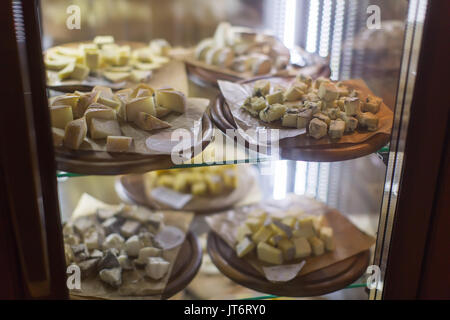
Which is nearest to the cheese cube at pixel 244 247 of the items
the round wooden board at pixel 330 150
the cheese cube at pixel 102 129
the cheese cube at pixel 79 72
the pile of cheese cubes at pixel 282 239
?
the pile of cheese cubes at pixel 282 239

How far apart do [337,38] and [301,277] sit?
74 centimetres

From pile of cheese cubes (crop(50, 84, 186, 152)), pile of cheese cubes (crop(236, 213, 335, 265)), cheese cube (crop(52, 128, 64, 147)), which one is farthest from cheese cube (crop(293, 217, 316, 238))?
cheese cube (crop(52, 128, 64, 147))

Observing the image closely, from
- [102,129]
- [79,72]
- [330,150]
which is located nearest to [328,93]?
[330,150]

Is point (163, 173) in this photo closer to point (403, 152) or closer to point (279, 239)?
point (279, 239)

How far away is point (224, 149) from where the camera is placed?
111cm

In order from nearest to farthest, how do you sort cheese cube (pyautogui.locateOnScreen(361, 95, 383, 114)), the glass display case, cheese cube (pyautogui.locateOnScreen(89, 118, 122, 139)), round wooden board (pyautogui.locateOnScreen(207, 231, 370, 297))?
the glass display case, cheese cube (pyautogui.locateOnScreen(89, 118, 122, 139)), cheese cube (pyautogui.locateOnScreen(361, 95, 383, 114)), round wooden board (pyautogui.locateOnScreen(207, 231, 370, 297))

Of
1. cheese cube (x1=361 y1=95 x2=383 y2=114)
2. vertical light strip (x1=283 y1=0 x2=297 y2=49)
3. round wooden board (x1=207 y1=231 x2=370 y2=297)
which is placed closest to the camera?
cheese cube (x1=361 y1=95 x2=383 y2=114)

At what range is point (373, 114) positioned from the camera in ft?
3.73

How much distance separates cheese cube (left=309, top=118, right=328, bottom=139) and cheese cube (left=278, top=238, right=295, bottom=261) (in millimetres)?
370

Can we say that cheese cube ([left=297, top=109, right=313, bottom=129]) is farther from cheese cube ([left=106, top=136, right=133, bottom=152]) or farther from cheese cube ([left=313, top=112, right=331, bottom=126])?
cheese cube ([left=106, top=136, right=133, bottom=152])

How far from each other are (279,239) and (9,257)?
2.23 feet

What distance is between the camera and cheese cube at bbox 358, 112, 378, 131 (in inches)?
43.3

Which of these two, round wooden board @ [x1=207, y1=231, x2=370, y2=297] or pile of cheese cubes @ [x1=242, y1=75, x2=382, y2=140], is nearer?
pile of cheese cubes @ [x1=242, y1=75, x2=382, y2=140]
